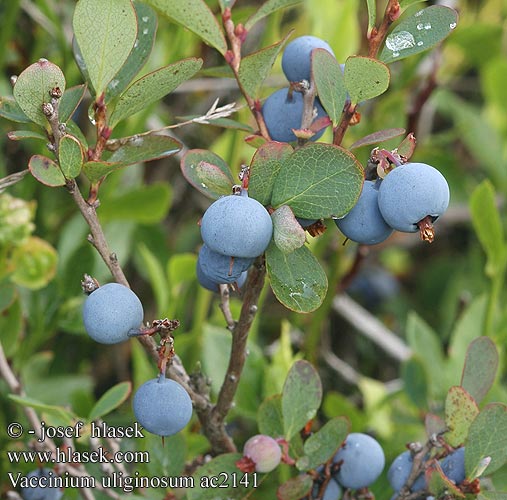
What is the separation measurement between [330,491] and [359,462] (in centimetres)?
6

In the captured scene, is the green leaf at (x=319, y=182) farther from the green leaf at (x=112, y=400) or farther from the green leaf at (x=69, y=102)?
the green leaf at (x=112, y=400)

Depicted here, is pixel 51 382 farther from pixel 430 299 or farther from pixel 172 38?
pixel 430 299

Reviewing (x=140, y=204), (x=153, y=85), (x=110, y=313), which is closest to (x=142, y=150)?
(x=153, y=85)

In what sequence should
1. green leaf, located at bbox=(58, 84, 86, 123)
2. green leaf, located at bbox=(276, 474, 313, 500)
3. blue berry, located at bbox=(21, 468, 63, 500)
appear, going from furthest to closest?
blue berry, located at bbox=(21, 468, 63, 500), green leaf, located at bbox=(276, 474, 313, 500), green leaf, located at bbox=(58, 84, 86, 123)

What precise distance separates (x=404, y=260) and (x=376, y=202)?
170 centimetres

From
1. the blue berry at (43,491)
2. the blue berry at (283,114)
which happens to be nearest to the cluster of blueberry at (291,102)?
the blue berry at (283,114)

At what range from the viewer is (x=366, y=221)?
0.69 m

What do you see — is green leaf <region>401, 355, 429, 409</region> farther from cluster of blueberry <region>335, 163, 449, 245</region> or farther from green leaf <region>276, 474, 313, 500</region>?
cluster of blueberry <region>335, 163, 449, 245</region>

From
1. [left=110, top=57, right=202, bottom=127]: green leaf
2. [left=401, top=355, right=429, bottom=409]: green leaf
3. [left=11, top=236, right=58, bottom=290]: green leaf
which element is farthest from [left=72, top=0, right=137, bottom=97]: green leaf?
[left=401, top=355, right=429, bottom=409]: green leaf

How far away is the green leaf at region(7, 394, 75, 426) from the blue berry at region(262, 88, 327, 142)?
0.40m

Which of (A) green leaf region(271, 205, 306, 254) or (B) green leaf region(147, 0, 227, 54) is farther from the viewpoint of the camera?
(B) green leaf region(147, 0, 227, 54)

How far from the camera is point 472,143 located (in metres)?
1.89

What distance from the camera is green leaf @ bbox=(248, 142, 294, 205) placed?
0.69m

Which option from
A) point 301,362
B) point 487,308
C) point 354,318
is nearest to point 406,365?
point 487,308
